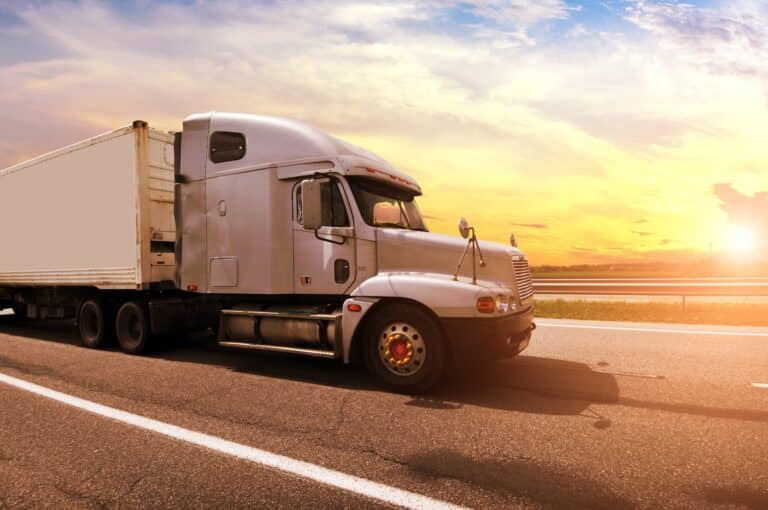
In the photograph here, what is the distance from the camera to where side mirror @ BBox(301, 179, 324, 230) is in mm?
5965

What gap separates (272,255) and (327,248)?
2.68 feet

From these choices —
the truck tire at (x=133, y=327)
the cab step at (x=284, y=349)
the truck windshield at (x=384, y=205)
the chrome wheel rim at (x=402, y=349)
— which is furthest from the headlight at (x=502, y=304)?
the truck tire at (x=133, y=327)

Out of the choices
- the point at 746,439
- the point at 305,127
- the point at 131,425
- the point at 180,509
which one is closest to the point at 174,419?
the point at 131,425

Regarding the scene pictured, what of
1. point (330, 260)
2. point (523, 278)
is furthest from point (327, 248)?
point (523, 278)

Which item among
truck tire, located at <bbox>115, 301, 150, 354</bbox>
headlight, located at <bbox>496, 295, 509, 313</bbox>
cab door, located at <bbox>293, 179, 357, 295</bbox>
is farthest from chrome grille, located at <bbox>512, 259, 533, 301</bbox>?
truck tire, located at <bbox>115, 301, 150, 354</bbox>

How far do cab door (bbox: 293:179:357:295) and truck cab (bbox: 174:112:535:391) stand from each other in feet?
0.04

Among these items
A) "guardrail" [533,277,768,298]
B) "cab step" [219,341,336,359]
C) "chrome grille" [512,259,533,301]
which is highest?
"chrome grille" [512,259,533,301]

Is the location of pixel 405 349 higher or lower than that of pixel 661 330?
higher

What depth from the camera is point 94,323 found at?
9.10 m

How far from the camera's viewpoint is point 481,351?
18.1ft

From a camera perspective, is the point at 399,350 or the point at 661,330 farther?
the point at 661,330

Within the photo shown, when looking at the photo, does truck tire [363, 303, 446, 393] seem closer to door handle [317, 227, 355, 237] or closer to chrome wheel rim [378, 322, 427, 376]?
chrome wheel rim [378, 322, 427, 376]

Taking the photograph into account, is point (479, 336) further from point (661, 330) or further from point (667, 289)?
point (667, 289)

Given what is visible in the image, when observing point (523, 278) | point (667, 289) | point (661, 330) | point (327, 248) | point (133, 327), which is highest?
point (327, 248)
